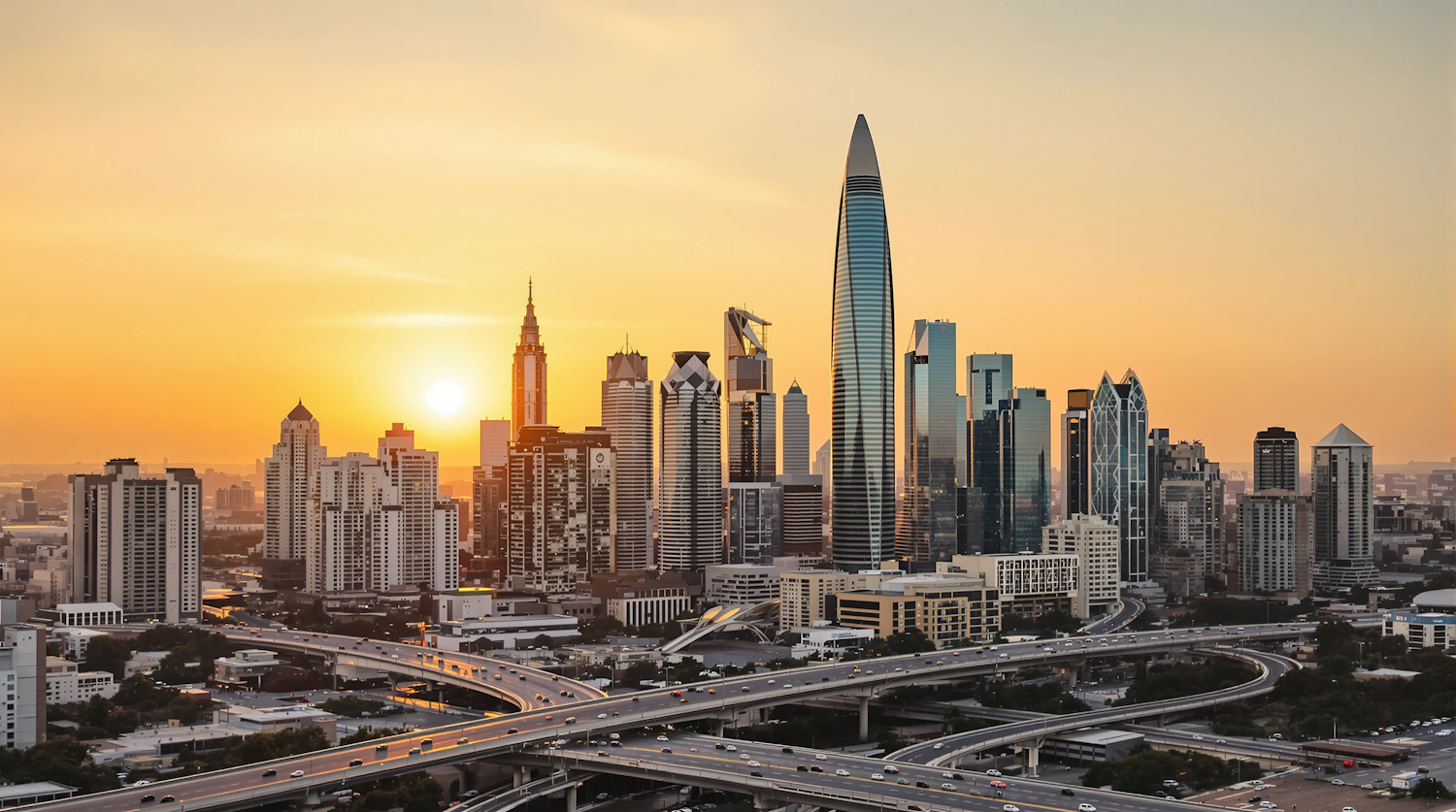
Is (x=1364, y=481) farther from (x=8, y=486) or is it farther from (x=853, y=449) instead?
(x=8, y=486)

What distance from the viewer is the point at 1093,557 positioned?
53.3 meters

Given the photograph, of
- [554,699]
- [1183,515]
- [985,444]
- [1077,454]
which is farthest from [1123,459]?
[554,699]

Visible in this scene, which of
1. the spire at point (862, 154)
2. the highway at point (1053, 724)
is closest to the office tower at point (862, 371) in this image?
the spire at point (862, 154)

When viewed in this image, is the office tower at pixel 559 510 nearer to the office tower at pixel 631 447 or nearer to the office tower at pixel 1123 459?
the office tower at pixel 631 447

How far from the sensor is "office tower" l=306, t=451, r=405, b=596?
6232 cm

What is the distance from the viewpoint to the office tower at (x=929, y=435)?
225 feet

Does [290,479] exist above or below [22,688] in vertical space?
above

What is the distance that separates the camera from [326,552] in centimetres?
6231

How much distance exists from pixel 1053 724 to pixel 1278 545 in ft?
114

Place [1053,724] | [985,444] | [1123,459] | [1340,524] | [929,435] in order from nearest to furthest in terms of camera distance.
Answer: [1053,724], [1340,524], [1123,459], [929,435], [985,444]

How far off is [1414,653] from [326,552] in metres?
41.0

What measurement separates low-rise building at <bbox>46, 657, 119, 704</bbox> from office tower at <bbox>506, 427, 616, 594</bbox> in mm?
27357

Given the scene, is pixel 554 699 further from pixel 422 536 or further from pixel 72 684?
pixel 422 536

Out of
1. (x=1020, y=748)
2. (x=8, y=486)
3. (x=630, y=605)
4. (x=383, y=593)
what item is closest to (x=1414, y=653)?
(x=1020, y=748)
